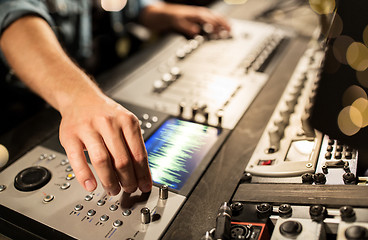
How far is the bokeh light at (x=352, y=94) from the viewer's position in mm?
616

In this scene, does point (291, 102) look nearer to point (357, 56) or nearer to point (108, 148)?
point (357, 56)

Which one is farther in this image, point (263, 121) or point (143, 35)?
point (143, 35)

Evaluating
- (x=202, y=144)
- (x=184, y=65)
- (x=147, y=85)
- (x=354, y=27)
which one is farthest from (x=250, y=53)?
(x=354, y=27)

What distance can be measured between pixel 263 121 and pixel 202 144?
191 millimetres

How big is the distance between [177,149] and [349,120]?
0.38 meters

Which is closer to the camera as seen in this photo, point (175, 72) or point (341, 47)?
point (341, 47)

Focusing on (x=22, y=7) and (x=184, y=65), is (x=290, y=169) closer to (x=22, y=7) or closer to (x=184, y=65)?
(x=184, y=65)

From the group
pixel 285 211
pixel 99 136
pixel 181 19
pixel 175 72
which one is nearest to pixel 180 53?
pixel 175 72

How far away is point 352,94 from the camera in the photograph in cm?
63

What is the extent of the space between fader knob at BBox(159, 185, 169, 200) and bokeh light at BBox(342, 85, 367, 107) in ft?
1.17

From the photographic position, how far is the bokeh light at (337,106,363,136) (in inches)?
24.5

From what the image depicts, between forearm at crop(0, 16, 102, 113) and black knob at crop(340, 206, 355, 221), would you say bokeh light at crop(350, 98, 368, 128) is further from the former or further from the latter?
forearm at crop(0, 16, 102, 113)

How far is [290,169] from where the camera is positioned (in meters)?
0.76

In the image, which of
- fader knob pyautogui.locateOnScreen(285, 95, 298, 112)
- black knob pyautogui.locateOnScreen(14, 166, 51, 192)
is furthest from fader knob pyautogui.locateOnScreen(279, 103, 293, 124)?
black knob pyautogui.locateOnScreen(14, 166, 51, 192)
